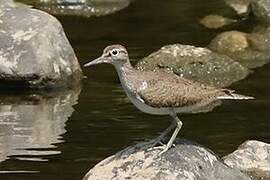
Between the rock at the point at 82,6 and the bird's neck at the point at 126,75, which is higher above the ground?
the bird's neck at the point at 126,75

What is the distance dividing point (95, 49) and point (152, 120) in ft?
10.6

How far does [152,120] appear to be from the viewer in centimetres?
1115

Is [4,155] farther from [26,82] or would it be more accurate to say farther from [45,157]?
[26,82]

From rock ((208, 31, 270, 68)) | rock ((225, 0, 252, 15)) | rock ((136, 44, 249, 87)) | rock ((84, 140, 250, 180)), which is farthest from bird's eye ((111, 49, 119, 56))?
rock ((225, 0, 252, 15))

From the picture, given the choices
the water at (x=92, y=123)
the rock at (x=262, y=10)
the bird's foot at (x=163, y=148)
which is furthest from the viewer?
the rock at (x=262, y=10)

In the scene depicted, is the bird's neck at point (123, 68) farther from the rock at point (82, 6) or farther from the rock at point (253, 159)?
the rock at point (82, 6)

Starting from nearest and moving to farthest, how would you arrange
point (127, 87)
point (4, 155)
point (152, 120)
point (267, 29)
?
1. point (127, 87)
2. point (4, 155)
3. point (152, 120)
4. point (267, 29)

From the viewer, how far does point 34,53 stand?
41.0 ft

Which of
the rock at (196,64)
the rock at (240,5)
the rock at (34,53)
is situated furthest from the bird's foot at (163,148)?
the rock at (240,5)

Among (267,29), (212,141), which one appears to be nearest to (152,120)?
(212,141)

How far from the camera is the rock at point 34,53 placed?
12.3 metres

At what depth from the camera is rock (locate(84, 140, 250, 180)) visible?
7.98 m

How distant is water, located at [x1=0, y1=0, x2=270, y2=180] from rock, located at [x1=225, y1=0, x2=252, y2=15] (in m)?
2.68

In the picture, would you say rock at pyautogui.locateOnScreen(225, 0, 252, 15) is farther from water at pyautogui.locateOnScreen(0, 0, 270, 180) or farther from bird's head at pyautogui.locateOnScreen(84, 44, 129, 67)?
bird's head at pyautogui.locateOnScreen(84, 44, 129, 67)
